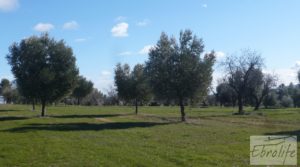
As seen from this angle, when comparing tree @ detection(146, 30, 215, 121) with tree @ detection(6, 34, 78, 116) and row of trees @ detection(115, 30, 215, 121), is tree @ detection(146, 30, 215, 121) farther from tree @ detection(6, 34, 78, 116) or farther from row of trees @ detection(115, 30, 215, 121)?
tree @ detection(6, 34, 78, 116)

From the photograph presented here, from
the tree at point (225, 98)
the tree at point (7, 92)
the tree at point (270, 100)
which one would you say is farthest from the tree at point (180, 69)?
the tree at point (7, 92)

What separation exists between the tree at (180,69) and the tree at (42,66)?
11.2m

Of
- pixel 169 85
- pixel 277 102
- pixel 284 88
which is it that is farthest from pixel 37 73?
pixel 284 88

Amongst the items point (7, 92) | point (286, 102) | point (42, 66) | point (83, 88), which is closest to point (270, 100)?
point (286, 102)

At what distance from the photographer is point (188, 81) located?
57.4m

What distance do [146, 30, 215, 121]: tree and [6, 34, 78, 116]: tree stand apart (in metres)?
11.2

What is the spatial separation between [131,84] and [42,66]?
82.2 ft

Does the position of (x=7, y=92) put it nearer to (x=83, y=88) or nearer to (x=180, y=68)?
(x=83, y=88)

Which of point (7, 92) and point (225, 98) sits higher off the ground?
point (7, 92)

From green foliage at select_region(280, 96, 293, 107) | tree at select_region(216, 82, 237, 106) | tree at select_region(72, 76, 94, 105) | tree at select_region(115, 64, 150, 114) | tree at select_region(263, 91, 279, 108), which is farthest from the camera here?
tree at select_region(216, 82, 237, 106)

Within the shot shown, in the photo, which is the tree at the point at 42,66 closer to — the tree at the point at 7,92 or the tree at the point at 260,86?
the tree at the point at 260,86

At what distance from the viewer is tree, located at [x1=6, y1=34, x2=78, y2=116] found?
6131 cm

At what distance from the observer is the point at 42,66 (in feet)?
203

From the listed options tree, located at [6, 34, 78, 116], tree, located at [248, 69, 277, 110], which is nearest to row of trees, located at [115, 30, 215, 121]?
tree, located at [6, 34, 78, 116]
